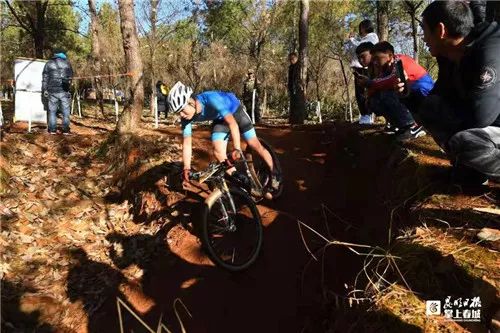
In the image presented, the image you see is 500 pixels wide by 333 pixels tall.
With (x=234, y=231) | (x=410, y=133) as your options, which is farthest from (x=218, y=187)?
(x=410, y=133)

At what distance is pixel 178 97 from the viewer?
4.64 m

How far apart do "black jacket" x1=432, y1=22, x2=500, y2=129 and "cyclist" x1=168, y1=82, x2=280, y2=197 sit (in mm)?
2475

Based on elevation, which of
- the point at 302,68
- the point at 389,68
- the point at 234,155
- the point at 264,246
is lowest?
the point at 264,246

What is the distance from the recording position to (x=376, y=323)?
284 cm

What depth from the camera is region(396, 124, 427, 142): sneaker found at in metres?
5.70

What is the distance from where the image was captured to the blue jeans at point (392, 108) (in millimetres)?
5844

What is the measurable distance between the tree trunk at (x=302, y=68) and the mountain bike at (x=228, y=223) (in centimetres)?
826

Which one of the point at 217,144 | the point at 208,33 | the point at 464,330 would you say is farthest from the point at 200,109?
the point at 208,33

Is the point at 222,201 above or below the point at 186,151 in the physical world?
below

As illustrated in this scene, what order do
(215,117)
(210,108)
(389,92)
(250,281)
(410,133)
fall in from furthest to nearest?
(389,92)
(410,133)
(215,117)
(210,108)
(250,281)

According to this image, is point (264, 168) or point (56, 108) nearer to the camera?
point (264, 168)

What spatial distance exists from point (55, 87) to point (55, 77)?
0.78ft

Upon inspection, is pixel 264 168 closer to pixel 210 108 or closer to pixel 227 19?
pixel 210 108

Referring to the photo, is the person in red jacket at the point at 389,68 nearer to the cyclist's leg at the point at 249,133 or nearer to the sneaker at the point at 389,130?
the sneaker at the point at 389,130
